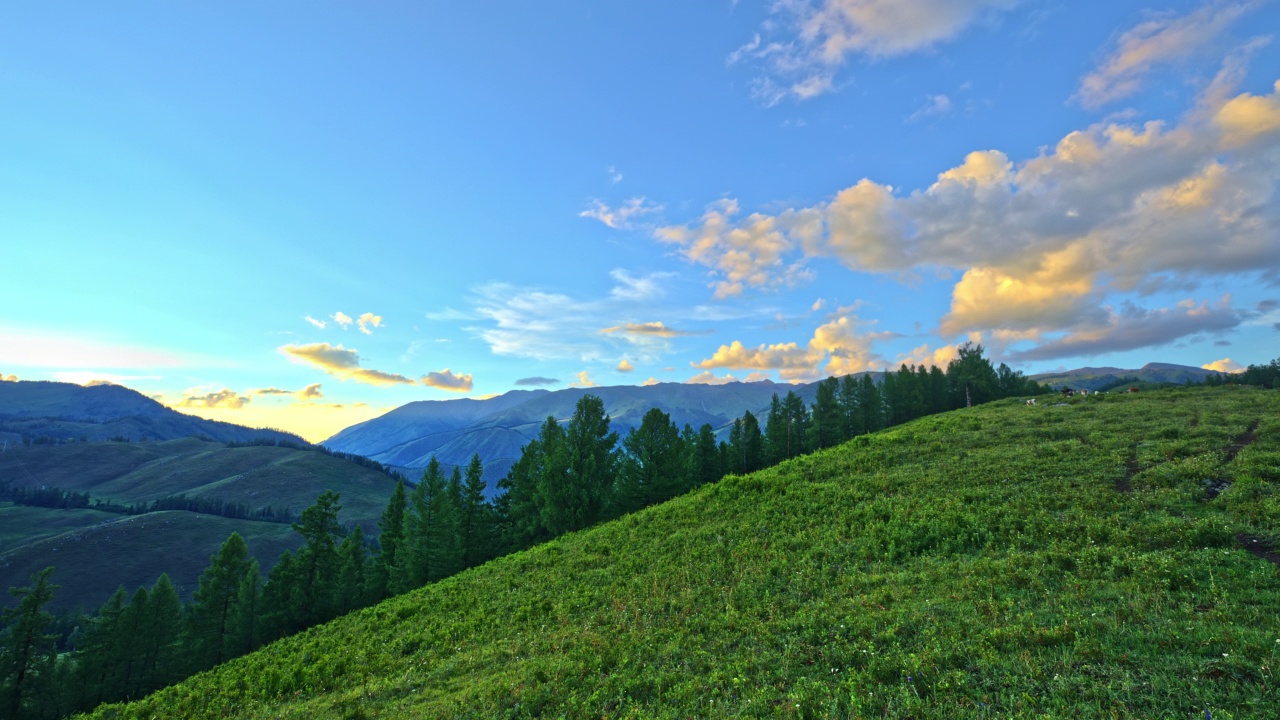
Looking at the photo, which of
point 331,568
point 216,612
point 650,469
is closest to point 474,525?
point 331,568

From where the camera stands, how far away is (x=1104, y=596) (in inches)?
483

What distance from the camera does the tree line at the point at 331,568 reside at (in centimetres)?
4688

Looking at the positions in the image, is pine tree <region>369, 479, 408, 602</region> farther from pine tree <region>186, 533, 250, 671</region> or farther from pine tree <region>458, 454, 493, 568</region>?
pine tree <region>186, 533, 250, 671</region>

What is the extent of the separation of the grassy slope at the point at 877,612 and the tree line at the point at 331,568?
18.8 m

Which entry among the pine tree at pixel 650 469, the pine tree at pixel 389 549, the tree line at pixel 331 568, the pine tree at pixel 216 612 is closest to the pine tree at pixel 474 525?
the tree line at pixel 331 568

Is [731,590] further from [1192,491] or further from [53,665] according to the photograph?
[53,665]

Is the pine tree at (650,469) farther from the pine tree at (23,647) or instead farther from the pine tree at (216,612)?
the pine tree at (23,647)

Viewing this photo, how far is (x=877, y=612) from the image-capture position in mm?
13383

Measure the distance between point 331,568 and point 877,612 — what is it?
52.8 metres

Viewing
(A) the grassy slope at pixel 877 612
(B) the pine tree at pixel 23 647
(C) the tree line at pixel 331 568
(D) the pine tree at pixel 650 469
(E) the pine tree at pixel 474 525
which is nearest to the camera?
(A) the grassy slope at pixel 877 612

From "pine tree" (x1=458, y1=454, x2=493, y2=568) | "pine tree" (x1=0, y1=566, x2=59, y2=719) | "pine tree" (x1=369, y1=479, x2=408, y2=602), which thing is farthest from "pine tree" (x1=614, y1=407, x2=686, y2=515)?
"pine tree" (x1=0, y1=566, x2=59, y2=719)

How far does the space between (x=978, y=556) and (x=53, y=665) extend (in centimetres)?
8245

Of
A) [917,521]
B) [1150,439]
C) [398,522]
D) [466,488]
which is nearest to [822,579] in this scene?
[917,521]

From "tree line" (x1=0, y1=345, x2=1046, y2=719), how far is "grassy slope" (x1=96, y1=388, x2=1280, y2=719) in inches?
740
